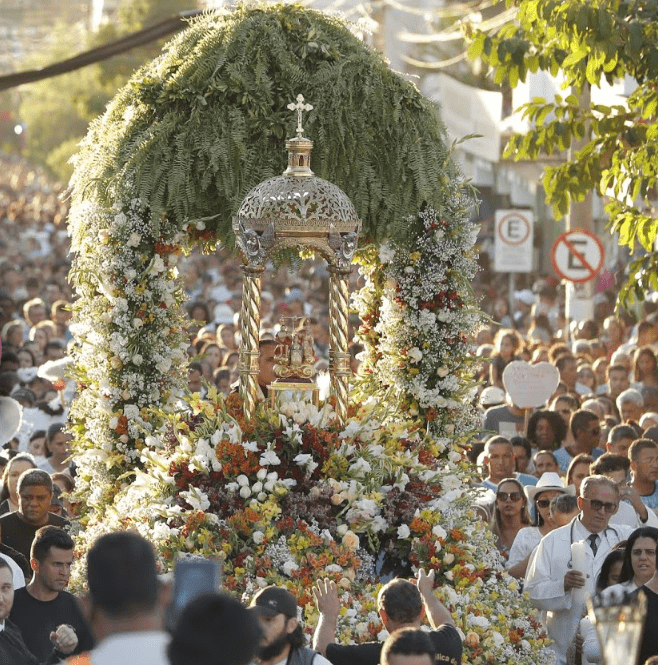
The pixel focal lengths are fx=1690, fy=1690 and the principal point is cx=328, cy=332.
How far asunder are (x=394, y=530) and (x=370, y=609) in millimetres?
1196

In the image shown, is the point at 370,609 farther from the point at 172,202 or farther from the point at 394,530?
the point at 172,202

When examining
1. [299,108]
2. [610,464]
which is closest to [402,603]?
[610,464]

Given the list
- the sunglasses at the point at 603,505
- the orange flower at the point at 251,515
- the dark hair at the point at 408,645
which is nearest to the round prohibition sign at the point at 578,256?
the sunglasses at the point at 603,505

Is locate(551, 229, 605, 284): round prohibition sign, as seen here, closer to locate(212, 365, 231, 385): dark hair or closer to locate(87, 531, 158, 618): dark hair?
locate(212, 365, 231, 385): dark hair

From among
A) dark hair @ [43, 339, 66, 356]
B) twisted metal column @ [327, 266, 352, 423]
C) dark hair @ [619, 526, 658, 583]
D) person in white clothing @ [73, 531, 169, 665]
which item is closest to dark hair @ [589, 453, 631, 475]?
twisted metal column @ [327, 266, 352, 423]

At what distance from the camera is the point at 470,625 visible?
10.2 meters

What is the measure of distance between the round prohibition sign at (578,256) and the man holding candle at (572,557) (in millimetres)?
8677

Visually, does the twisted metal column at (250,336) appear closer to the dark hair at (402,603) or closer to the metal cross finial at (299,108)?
the metal cross finial at (299,108)

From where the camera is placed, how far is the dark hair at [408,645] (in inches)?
267

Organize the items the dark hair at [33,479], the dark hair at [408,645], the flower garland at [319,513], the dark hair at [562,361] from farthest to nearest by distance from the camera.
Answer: the dark hair at [562,361], the dark hair at [33,479], the flower garland at [319,513], the dark hair at [408,645]

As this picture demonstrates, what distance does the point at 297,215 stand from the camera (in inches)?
457

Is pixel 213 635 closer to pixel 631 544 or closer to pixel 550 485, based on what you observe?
pixel 631 544

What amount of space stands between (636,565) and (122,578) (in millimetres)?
4696

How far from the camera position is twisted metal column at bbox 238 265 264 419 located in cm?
1178
